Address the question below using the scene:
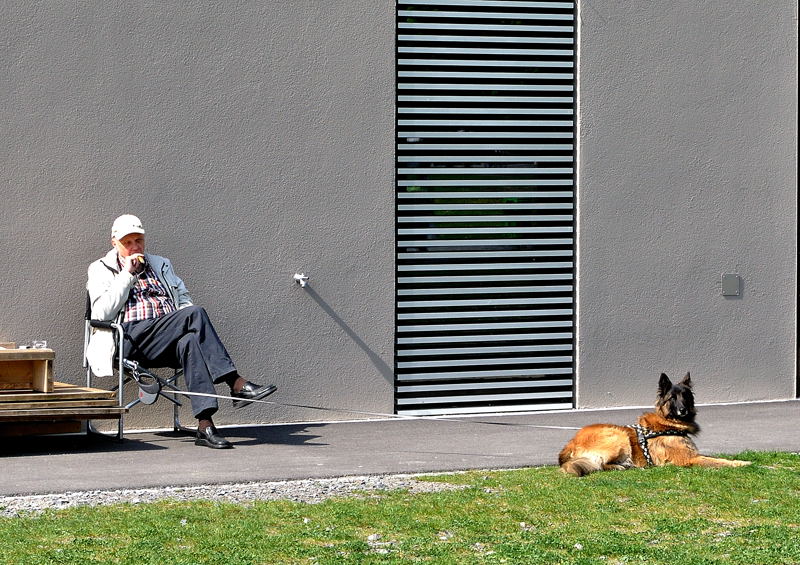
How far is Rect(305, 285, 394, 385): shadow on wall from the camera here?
8.91 meters

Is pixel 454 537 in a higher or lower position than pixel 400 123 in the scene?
lower

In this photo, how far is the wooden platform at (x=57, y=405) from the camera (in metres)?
7.32

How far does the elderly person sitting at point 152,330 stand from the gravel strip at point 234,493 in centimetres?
131

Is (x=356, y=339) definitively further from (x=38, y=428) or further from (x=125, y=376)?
(x=38, y=428)

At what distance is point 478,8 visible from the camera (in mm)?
9383

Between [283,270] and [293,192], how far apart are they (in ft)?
1.79

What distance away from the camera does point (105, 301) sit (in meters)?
7.84

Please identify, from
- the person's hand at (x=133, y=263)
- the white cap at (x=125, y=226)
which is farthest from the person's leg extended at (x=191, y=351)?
the white cap at (x=125, y=226)

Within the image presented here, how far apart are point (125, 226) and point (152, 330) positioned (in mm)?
700

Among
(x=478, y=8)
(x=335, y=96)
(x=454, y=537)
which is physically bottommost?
(x=454, y=537)

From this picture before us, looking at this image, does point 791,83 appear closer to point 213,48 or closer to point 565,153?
point 565,153

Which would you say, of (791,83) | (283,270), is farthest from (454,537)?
(791,83)

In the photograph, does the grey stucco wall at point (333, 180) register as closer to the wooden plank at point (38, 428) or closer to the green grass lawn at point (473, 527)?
the wooden plank at point (38, 428)

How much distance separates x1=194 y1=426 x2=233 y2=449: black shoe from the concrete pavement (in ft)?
0.25
